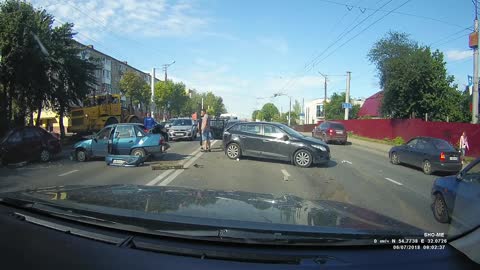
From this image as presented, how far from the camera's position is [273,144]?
15680 mm

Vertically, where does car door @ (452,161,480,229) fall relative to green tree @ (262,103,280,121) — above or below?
below

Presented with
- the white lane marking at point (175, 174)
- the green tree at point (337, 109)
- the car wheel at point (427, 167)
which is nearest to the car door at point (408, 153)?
the car wheel at point (427, 167)

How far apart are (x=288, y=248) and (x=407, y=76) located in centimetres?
3344

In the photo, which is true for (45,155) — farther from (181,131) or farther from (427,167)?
(427,167)

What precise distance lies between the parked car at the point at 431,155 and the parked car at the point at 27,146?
15.0 metres

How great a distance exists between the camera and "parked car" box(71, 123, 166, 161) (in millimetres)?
15570

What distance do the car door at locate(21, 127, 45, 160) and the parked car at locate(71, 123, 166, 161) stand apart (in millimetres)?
2131

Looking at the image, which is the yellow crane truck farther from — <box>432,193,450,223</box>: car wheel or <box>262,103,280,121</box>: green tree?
<box>262,103,280,121</box>: green tree

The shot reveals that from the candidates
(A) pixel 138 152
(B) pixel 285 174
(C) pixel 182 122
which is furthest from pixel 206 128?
(C) pixel 182 122

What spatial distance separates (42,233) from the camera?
2.73 m

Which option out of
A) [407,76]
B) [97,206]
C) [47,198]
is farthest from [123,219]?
[407,76]

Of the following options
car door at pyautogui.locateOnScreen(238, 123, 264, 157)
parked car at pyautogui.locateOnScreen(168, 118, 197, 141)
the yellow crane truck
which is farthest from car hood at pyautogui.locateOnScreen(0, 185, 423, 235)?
the yellow crane truck

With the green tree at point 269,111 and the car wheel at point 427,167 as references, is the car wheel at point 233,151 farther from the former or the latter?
the green tree at point 269,111

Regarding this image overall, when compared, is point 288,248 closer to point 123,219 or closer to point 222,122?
point 123,219
